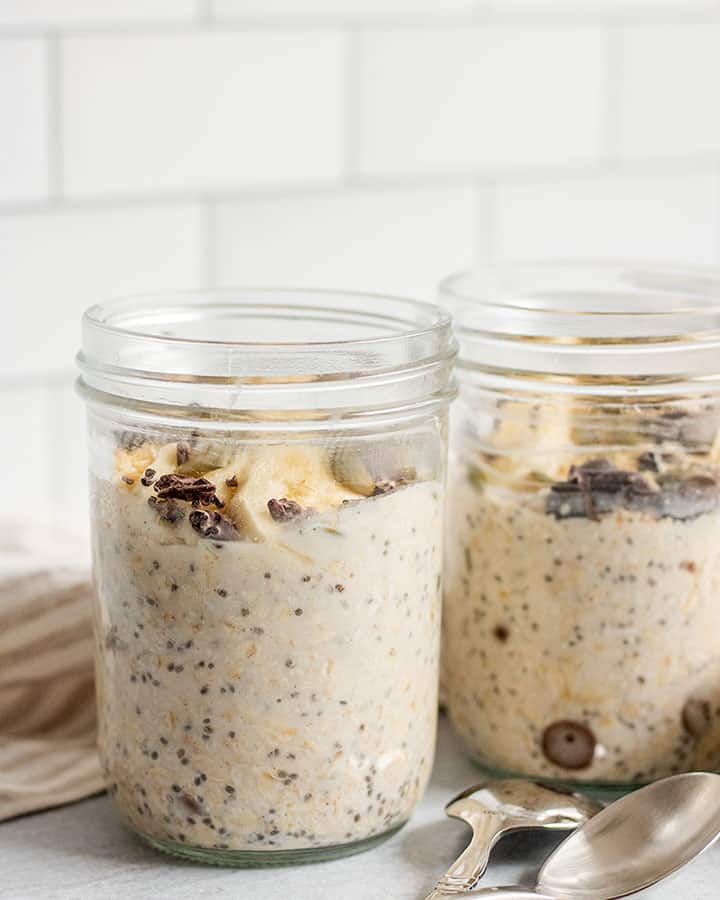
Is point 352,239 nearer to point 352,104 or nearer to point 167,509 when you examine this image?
point 352,104

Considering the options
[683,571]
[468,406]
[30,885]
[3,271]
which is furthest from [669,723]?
[3,271]

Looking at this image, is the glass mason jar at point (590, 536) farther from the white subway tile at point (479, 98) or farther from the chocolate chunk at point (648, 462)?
the white subway tile at point (479, 98)

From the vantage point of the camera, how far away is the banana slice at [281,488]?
0.60 m

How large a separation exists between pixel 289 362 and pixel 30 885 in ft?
0.87

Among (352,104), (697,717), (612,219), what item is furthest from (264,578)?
(612,219)

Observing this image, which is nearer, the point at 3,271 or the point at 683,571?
the point at 683,571

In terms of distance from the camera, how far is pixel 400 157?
110 centimetres

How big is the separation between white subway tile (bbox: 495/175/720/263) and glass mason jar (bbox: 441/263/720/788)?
44 cm

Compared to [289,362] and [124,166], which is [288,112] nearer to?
[124,166]

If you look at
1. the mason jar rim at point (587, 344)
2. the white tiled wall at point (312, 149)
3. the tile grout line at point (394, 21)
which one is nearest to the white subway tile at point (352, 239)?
the white tiled wall at point (312, 149)

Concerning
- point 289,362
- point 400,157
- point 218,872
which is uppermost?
point 400,157

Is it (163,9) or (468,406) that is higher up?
(163,9)

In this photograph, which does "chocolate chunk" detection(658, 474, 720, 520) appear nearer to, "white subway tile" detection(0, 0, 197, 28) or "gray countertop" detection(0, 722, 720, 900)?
"gray countertop" detection(0, 722, 720, 900)

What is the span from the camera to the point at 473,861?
2.11 feet
